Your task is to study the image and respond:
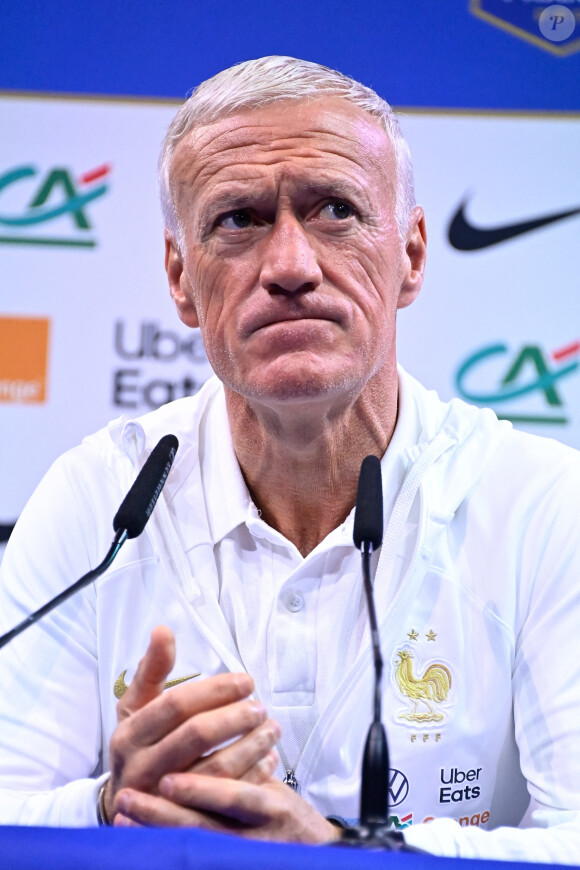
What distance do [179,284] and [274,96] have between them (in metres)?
0.47

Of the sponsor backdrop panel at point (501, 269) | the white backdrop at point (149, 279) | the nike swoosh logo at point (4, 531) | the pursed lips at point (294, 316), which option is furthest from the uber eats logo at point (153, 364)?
the pursed lips at point (294, 316)

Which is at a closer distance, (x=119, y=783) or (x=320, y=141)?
(x=119, y=783)

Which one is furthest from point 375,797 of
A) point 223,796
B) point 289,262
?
point 289,262

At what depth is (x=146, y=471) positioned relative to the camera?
5.18ft

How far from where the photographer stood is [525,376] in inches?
112

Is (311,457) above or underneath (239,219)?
underneath

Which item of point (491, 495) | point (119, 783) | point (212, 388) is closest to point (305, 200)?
point (212, 388)

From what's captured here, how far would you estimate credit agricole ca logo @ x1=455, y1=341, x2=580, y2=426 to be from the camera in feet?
9.34

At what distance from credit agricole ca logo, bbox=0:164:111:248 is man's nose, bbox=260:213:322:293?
1243 millimetres

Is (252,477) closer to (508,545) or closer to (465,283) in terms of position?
(508,545)

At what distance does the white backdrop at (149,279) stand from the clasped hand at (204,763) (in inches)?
64.3

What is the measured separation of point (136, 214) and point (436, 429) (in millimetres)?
1375

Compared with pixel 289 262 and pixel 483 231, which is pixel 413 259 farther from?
pixel 483 231

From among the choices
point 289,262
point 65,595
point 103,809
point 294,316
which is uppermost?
point 289,262
